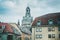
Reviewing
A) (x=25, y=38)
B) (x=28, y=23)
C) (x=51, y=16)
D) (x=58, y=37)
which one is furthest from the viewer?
(x=28, y=23)

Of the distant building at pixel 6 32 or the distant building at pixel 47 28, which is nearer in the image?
the distant building at pixel 47 28

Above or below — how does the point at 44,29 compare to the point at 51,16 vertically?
below

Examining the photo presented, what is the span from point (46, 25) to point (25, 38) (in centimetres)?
1843

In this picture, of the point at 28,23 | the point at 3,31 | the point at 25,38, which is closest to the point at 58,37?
the point at 3,31

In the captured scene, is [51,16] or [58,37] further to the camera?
[51,16]

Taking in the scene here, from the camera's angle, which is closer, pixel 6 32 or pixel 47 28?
pixel 47 28

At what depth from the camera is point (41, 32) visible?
58000 millimetres

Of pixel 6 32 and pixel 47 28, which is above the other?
pixel 47 28

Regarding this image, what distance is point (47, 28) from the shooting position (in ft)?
190

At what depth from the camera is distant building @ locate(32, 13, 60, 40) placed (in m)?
56.8

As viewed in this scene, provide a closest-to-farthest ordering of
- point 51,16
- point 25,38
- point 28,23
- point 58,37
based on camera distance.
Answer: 1. point 58,37
2. point 51,16
3. point 25,38
4. point 28,23

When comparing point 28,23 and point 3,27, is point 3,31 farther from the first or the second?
point 28,23

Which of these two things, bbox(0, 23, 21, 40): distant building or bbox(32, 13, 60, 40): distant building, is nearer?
bbox(32, 13, 60, 40): distant building

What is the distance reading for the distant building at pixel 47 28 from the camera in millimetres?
56812
